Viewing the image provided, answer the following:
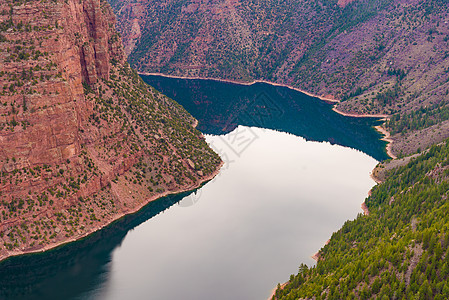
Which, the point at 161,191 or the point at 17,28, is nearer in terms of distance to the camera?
the point at 17,28

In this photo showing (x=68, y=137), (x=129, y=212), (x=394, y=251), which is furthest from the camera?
(x=129, y=212)

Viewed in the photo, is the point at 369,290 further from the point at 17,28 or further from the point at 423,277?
the point at 17,28

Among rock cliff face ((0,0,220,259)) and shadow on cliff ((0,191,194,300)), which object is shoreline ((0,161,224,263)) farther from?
shadow on cliff ((0,191,194,300))

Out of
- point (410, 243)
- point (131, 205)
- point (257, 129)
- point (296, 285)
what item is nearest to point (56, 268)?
Result: point (131, 205)

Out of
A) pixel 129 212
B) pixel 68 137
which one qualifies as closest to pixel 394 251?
pixel 129 212

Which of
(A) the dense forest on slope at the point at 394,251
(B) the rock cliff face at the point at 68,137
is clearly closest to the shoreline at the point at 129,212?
(B) the rock cliff face at the point at 68,137

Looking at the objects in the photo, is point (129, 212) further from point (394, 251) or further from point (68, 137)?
point (394, 251)
